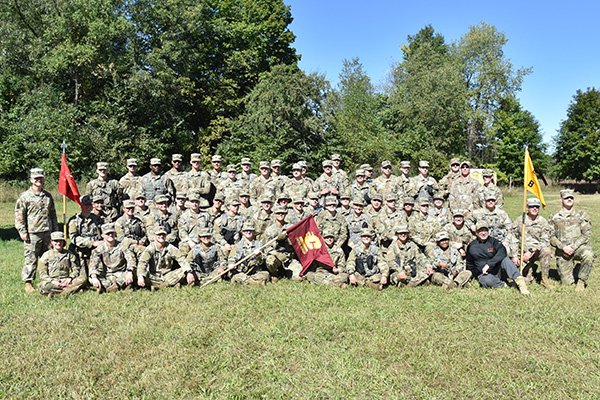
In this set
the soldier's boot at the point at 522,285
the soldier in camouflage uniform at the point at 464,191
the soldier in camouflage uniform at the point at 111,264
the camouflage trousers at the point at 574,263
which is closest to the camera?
the soldier's boot at the point at 522,285

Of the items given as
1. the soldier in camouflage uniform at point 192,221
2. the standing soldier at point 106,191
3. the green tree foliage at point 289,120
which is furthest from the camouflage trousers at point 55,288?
the green tree foliage at point 289,120

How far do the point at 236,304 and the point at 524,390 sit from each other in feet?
14.5

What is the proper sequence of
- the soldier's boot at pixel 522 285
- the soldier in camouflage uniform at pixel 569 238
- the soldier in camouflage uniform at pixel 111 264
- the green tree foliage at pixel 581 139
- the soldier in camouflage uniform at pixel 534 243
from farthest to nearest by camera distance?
the green tree foliage at pixel 581 139 < the soldier in camouflage uniform at pixel 534 243 < the soldier in camouflage uniform at pixel 569 238 < the soldier in camouflage uniform at pixel 111 264 < the soldier's boot at pixel 522 285

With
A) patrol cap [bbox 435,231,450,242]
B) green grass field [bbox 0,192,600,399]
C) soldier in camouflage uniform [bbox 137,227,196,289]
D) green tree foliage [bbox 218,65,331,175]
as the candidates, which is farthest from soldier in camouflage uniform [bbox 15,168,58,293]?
green tree foliage [bbox 218,65,331,175]

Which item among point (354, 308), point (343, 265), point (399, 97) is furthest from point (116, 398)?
point (399, 97)

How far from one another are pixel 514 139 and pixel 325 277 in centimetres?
3813

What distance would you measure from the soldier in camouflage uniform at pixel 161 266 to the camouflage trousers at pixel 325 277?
223 cm

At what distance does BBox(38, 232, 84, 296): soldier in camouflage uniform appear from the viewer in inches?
332

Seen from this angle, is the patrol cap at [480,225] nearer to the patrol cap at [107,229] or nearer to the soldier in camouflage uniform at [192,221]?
the soldier in camouflage uniform at [192,221]

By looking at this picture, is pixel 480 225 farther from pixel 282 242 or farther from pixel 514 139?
pixel 514 139

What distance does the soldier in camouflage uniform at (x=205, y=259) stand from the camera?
30.5 feet

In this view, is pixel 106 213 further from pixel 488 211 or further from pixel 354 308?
pixel 488 211

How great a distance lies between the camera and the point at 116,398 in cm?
510

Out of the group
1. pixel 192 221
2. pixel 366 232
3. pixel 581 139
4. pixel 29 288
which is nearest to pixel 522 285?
pixel 366 232
